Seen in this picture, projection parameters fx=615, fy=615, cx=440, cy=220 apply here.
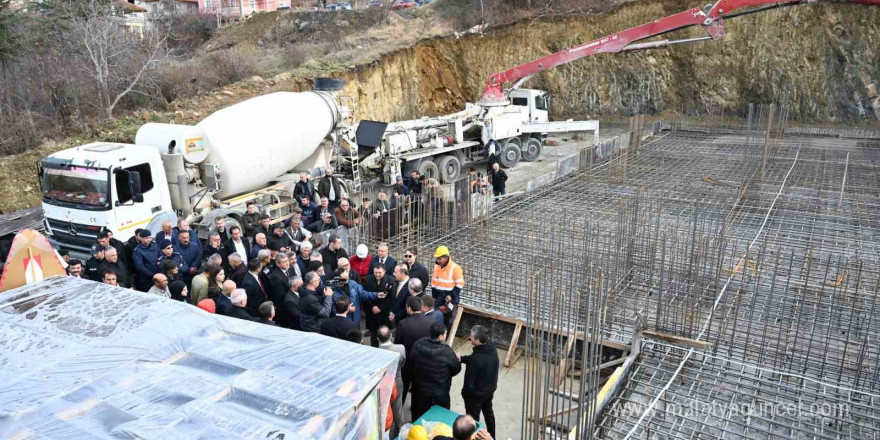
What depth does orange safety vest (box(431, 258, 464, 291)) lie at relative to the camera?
20.5ft

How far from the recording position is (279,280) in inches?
242

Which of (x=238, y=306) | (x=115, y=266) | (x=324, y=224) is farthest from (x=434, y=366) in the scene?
(x=324, y=224)

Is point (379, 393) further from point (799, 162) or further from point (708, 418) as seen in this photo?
point (799, 162)

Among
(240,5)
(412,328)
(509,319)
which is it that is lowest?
(509,319)

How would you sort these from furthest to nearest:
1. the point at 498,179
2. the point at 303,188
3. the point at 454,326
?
the point at 498,179, the point at 303,188, the point at 454,326

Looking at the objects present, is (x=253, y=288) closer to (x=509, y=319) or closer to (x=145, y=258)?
(x=145, y=258)

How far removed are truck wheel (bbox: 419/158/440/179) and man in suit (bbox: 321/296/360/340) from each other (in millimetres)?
9020

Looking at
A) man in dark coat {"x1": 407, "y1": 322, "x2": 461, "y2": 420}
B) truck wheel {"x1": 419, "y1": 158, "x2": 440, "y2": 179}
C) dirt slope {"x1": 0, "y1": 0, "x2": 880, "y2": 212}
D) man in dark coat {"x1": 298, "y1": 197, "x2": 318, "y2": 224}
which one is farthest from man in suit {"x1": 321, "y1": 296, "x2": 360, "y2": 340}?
dirt slope {"x1": 0, "y1": 0, "x2": 880, "y2": 212}

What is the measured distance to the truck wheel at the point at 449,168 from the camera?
570 inches

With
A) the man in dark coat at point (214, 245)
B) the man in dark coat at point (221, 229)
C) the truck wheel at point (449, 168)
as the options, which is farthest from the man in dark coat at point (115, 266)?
the truck wheel at point (449, 168)

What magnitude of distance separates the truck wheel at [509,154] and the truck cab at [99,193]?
8976 millimetres

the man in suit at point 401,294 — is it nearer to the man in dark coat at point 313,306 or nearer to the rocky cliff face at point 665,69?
the man in dark coat at point 313,306

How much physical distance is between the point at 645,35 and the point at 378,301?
11.3 m

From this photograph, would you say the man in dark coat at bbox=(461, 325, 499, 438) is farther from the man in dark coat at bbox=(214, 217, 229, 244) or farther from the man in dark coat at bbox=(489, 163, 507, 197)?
the man in dark coat at bbox=(489, 163, 507, 197)
